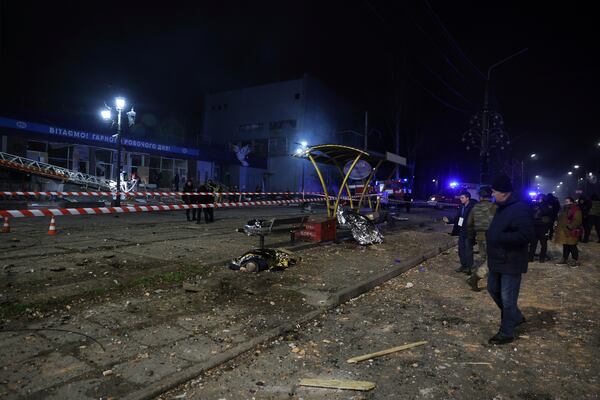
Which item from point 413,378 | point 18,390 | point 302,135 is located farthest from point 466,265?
point 302,135

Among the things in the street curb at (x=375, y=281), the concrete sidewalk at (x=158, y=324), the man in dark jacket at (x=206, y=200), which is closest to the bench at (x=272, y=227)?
the concrete sidewalk at (x=158, y=324)

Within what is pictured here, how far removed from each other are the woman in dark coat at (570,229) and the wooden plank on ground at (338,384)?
865cm

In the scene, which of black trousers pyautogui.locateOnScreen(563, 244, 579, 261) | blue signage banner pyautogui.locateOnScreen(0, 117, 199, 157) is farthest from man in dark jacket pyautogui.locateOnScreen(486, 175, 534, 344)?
blue signage banner pyautogui.locateOnScreen(0, 117, 199, 157)

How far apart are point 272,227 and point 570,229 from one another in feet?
24.8

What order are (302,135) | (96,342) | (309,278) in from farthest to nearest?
1. (302,135)
2. (309,278)
3. (96,342)

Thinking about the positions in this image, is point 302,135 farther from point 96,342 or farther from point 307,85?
point 96,342

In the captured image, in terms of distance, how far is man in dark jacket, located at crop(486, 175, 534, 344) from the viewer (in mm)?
4176

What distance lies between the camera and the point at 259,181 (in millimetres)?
42156

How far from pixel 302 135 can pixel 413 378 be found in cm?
3934

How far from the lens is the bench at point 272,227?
787 cm

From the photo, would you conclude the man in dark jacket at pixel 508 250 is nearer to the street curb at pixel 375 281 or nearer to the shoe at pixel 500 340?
the shoe at pixel 500 340

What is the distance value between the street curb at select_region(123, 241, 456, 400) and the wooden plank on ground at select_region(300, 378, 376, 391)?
0.86 m

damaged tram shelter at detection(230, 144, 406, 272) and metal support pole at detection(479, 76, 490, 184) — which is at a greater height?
metal support pole at detection(479, 76, 490, 184)

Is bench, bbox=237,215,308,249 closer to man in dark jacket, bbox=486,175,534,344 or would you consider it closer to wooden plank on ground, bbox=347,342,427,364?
wooden plank on ground, bbox=347,342,427,364
